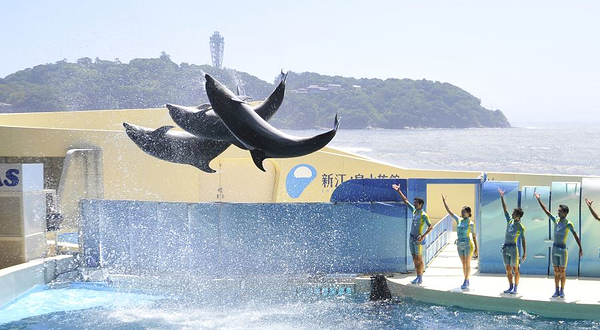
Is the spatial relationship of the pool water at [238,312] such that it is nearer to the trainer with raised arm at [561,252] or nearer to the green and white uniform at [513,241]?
the trainer with raised arm at [561,252]

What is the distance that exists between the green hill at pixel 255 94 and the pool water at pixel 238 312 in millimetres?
3353

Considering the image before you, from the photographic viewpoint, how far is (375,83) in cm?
8400

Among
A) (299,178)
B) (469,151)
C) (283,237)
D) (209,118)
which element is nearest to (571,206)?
(283,237)

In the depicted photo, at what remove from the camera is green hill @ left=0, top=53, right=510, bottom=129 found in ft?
97.5

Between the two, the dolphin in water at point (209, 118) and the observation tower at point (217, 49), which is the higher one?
the observation tower at point (217, 49)

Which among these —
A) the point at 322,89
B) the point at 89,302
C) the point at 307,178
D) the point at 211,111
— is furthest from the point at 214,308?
the point at 322,89

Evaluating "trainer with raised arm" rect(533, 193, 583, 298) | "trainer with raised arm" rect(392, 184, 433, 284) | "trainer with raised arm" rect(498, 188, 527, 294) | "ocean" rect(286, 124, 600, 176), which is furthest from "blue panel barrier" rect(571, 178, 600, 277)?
"ocean" rect(286, 124, 600, 176)

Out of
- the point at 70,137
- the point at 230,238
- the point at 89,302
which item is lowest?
the point at 89,302

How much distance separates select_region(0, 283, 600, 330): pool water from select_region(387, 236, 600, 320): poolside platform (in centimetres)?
16

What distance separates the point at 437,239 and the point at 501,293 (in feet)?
10.3

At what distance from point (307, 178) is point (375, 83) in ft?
220

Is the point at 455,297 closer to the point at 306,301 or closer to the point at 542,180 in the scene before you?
the point at 306,301

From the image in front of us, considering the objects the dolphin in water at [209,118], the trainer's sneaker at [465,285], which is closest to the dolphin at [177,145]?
the dolphin in water at [209,118]

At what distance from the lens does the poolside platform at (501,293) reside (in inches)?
382
